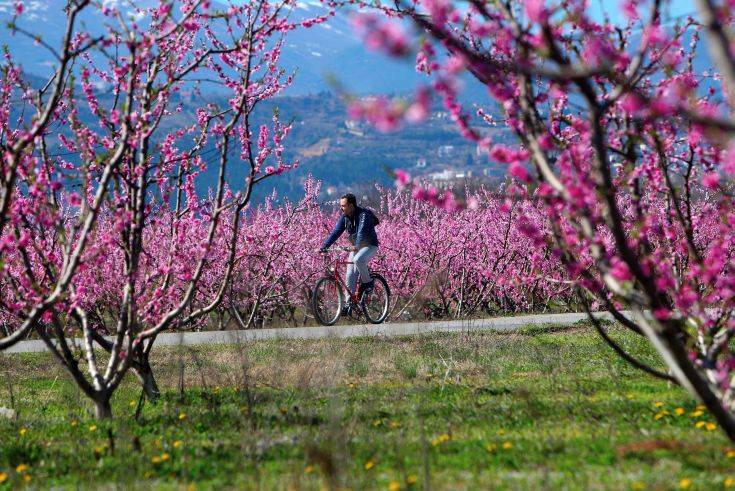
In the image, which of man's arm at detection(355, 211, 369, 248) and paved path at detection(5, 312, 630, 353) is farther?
man's arm at detection(355, 211, 369, 248)

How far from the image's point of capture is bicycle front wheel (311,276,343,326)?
55.1ft

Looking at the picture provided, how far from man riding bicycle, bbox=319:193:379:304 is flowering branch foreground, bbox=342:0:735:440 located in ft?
25.3

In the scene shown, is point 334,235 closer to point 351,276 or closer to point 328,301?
point 351,276

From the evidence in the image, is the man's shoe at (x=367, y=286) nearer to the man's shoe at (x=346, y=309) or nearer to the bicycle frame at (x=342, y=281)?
the bicycle frame at (x=342, y=281)

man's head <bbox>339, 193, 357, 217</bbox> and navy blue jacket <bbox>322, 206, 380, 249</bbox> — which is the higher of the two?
man's head <bbox>339, 193, 357, 217</bbox>

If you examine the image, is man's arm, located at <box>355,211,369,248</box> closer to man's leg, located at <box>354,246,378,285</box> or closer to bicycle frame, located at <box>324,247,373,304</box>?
man's leg, located at <box>354,246,378,285</box>

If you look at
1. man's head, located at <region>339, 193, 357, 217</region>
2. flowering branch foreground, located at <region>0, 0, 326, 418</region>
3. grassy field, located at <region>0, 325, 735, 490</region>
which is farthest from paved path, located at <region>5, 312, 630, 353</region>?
flowering branch foreground, located at <region>0, 0, 326, 418</region>

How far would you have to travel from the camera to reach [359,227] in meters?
16.0

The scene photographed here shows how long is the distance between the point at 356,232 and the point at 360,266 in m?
0.69

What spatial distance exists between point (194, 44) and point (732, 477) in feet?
22.7

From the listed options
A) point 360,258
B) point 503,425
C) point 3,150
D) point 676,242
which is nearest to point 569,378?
point 676,242

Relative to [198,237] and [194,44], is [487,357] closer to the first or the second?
[198,237]

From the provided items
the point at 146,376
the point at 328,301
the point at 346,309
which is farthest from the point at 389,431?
the point at 346,309

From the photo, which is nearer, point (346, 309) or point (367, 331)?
point (367, 331)
